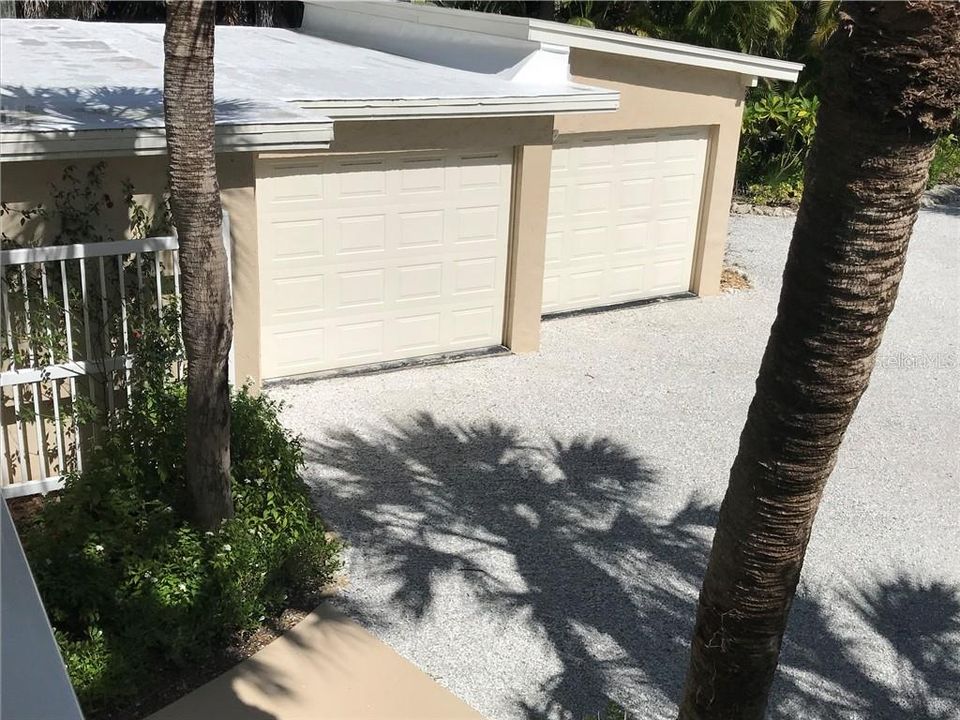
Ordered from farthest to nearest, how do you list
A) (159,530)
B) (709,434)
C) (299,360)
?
(299,360) < (709,434) < (159,530)

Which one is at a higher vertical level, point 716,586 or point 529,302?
point 716,586

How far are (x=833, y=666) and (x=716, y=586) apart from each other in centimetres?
317

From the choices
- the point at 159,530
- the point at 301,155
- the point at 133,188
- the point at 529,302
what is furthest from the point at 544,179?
the point at 159,530

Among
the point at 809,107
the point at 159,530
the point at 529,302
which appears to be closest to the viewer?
the point at 159,530

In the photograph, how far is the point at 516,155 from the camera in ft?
35.8

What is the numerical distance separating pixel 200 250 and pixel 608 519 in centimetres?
381

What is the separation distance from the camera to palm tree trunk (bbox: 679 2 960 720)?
293 centimetres

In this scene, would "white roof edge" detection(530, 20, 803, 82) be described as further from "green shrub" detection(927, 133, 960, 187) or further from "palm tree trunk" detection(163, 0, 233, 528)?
"green shrub" detection(927, 133, 960, 187)

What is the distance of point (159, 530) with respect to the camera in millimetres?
6355

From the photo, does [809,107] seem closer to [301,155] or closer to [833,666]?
[301,155]

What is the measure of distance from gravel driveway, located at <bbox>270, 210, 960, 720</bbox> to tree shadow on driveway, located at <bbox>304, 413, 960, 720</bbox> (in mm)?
17

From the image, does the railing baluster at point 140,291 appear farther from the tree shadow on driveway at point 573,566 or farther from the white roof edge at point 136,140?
the tree shadow on driveway at point 573,566

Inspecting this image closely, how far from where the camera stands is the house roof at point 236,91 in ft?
23.8

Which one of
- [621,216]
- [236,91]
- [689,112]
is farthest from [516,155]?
[689,112]
